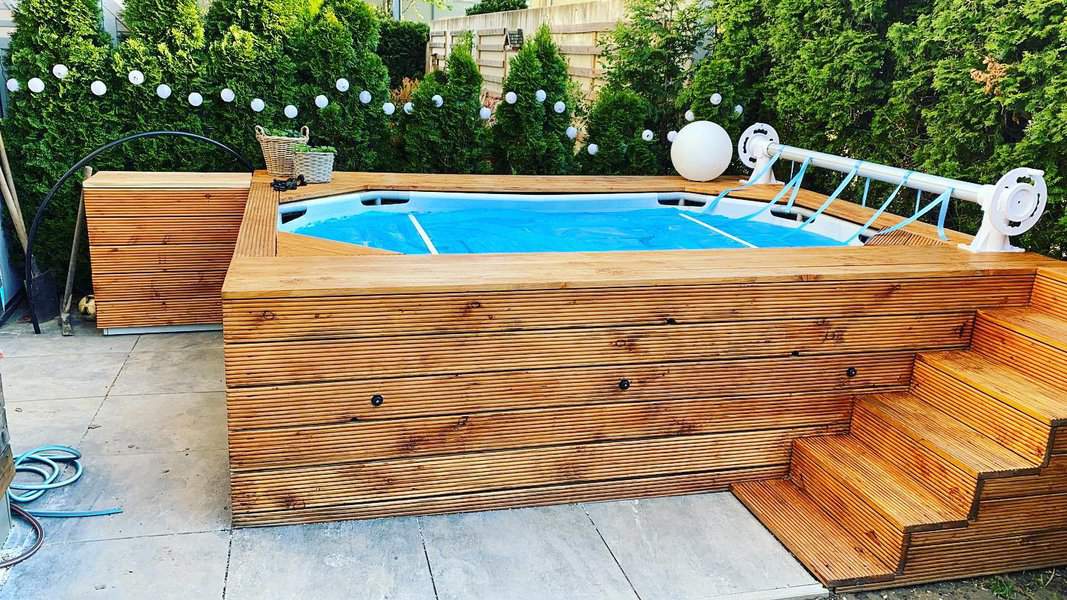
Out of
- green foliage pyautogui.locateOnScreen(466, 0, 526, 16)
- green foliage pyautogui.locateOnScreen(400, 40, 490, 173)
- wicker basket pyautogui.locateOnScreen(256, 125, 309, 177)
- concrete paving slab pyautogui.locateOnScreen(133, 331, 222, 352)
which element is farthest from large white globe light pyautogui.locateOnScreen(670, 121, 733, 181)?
green foliage pyautogui.locateOnScreen(466, 0, 526, 16)

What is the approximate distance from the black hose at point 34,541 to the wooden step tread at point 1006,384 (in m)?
3.09

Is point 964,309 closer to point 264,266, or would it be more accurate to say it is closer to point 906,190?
point 906,190

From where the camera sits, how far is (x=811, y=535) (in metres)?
2.79

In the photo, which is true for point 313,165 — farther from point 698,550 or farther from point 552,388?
point 698,550

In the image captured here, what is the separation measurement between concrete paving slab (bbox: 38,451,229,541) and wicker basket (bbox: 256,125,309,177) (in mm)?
2156

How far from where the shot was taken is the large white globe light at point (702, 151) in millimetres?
5453

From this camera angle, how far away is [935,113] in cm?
439

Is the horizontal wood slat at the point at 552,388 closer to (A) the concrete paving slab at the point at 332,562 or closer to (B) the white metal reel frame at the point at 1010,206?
(A) the concrete paving slab at the point at 332,562

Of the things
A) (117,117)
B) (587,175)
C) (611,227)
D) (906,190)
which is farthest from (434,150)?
(906,190)

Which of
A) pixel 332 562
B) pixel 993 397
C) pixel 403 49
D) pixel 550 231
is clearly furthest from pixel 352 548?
pixel 403 49

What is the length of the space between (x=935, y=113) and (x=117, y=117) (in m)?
4.71

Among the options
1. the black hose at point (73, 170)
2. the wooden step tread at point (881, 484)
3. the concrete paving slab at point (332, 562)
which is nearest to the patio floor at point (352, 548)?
the concrete paving slab at point (332, 562)

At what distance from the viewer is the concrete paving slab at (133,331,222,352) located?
4422 mm

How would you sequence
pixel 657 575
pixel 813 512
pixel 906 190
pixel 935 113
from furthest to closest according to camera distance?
pixel 906 190
pixel 935 113
pixel 813 512
pixel 657 575
